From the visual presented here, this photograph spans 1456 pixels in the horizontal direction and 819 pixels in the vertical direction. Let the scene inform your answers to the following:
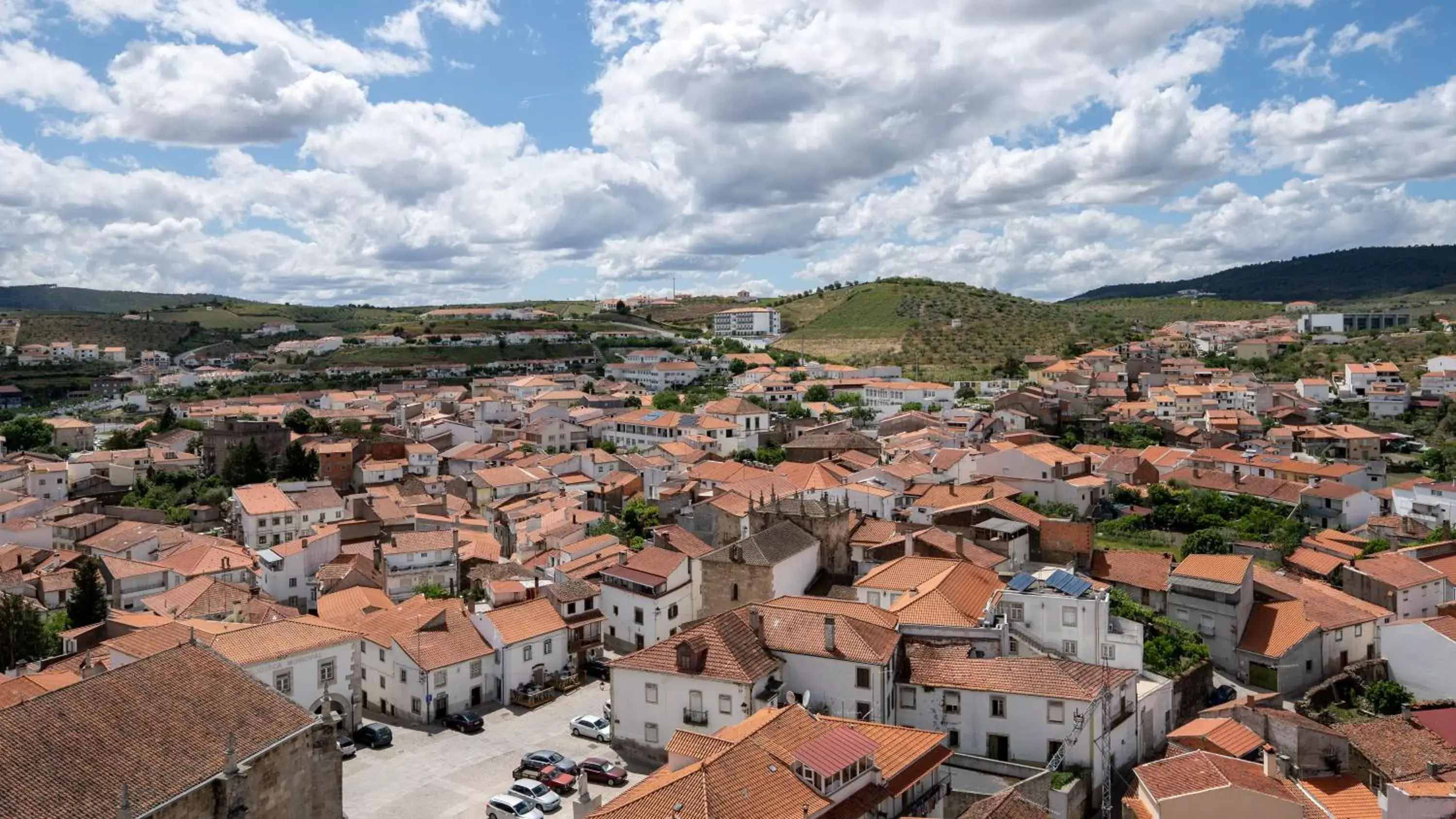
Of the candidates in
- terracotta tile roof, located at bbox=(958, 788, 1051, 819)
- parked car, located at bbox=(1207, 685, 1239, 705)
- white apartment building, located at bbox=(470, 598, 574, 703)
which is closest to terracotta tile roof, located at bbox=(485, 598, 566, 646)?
white apartment building, located at bbox=(470, 598, 574, 703)

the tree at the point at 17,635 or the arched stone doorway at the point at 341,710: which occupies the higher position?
the tree at the point at 17,635

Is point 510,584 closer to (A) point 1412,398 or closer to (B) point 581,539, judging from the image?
(B) point 581,539

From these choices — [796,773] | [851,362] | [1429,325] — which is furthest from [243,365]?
[1429,325]

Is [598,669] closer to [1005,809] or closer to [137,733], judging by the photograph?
[1005,809]

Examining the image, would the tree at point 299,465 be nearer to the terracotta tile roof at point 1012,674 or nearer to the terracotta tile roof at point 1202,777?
the terracotta tile roof at point 1012,674

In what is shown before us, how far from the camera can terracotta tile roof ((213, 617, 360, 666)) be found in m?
28.2

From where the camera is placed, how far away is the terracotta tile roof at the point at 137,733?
48.0 feet

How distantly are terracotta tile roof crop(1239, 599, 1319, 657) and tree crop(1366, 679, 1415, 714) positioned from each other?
2660 millimetres

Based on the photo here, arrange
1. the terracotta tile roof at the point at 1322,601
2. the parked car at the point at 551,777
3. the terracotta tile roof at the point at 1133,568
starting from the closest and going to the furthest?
the parked car at the point at 551,777 < the terracotta tile roof at the point at 1322,601 < the terracotta tile roof at the point at 1133,568

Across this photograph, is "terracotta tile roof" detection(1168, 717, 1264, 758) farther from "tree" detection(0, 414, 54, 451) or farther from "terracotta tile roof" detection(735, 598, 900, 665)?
"tree" detection(0, 414, 54, 451)

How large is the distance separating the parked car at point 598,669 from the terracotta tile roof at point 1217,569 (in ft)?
74.0

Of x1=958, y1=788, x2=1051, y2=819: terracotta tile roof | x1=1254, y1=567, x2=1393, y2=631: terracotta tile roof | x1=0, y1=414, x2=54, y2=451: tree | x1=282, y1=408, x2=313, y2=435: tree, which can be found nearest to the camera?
x1=958, y1=788, x2=1051, y2=819: terracotta tile roof

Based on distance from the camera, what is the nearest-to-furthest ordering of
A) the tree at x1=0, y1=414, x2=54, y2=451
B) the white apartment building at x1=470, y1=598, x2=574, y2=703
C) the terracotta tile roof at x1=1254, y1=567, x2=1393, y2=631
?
the white apartment building at x1=470, y1=598, x2=574, y2=703
the terracotta tile roof at x1=1254, y1=567, x2=1393, y2=631
the tree at x1=0, y1=414, x2=54, y2=451

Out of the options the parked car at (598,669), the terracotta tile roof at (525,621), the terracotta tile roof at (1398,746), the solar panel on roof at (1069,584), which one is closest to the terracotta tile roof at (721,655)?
the terracotta tile roof at (525,621)
